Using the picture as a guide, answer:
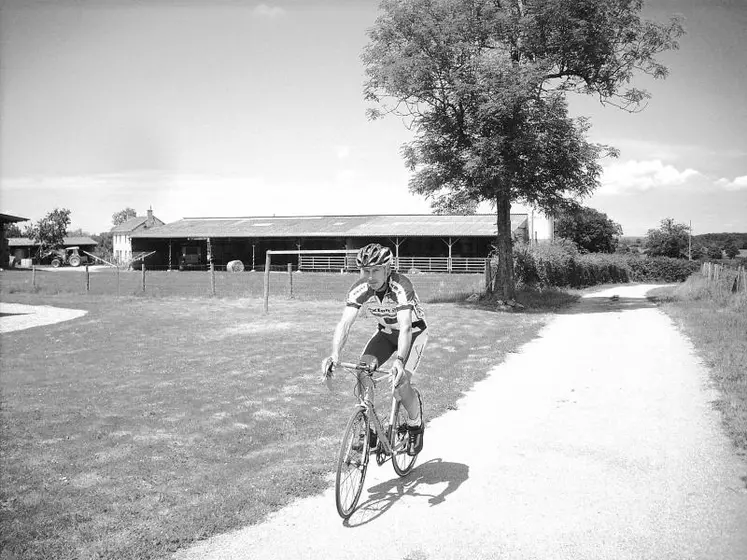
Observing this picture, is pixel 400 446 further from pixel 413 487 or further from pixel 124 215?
pixel 124 215

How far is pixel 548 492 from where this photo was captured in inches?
196

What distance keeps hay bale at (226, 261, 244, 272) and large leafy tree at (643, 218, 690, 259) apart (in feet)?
161

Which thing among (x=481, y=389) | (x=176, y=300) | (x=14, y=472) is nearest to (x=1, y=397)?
(x=14, y=472)

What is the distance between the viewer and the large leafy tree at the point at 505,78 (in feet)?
64.8

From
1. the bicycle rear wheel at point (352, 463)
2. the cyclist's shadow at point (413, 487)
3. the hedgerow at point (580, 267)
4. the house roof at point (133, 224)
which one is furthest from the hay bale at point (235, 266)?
the bicycle rear wheel at point (352, 463)

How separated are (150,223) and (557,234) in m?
55.1

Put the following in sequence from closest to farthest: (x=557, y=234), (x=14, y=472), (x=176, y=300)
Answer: (x=14, y=472) → (x=176, y=300) → (x=557, y=234)

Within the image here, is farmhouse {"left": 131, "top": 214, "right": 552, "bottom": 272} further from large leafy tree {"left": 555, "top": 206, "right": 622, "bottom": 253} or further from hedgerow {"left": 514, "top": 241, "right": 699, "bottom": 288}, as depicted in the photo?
large leafy tree {"left": 555, "top": 206, "right": 622, "bottom": 253}

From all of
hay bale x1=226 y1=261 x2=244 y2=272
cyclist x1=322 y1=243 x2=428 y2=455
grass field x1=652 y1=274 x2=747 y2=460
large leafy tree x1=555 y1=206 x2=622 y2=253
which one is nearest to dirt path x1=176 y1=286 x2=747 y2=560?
grass field x1=652 y1=274 x2=747 y2=460

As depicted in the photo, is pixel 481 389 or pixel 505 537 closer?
pixel 505 537

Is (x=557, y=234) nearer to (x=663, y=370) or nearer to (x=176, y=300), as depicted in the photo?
(x=176, y=300)

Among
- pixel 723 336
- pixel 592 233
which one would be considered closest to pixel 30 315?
pixel 723 336

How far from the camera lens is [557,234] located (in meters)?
64.5

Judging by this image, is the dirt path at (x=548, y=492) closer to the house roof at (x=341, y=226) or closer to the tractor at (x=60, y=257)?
the house roof at (x=341, y=226)
